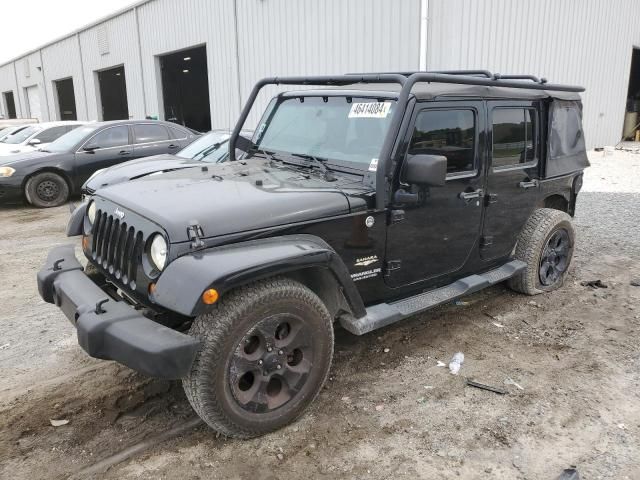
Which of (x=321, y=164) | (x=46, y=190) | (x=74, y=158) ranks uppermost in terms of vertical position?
(x=321, y=164)

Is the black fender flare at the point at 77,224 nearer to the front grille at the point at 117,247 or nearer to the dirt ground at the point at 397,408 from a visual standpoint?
the front grille at the point at 117,247

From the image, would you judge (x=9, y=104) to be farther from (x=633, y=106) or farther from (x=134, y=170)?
(x=633, y=106)

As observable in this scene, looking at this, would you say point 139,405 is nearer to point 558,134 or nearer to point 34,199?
point 558,134

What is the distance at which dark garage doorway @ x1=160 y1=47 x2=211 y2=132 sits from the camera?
2502 cm

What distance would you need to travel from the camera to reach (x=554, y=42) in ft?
43.3

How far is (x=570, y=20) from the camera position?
537 inches

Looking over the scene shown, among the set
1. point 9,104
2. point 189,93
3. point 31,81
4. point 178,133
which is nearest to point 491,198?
point 178,133

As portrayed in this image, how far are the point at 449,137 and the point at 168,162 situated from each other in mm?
4671

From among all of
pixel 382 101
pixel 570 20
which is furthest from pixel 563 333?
pixel 570 20

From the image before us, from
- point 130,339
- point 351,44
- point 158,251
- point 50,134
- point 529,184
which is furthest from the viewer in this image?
point 50,134

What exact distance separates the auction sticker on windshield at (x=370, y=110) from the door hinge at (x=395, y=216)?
638 mm

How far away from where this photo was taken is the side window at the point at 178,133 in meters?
10.7

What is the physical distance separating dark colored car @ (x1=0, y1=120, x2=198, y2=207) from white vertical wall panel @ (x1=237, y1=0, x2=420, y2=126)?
3.99 metres

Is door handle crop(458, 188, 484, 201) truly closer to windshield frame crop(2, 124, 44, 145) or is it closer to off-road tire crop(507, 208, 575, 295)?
off-road tire crop(507, 208, 575, 295)
